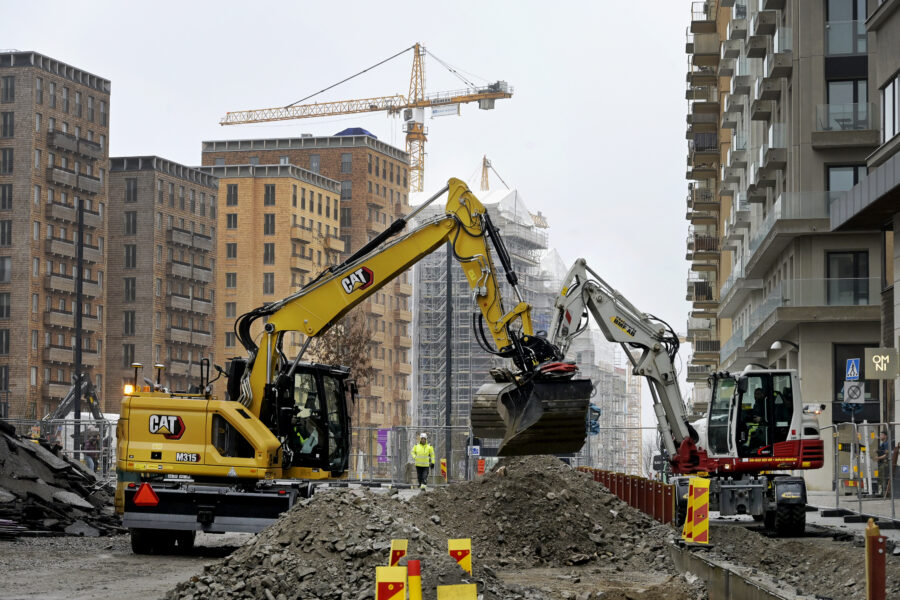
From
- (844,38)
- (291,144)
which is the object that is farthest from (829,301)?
(291,144)

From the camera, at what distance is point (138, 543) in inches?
908

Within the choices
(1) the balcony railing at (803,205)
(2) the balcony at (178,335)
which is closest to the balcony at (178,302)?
(2) the balcony at (178,335)

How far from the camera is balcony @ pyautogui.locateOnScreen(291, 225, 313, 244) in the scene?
146125 millimetres

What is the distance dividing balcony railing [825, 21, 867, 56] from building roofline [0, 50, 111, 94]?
79.1m

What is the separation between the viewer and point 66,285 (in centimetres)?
11656

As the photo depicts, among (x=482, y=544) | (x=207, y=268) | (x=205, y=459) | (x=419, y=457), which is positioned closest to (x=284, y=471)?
(x=205, y=459)

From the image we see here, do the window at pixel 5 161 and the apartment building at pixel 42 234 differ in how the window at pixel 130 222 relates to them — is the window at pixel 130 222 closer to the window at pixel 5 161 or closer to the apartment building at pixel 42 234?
the apartment building at pixel 42 234

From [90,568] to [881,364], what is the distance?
752 inches

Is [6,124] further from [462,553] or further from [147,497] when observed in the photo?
[462,553]

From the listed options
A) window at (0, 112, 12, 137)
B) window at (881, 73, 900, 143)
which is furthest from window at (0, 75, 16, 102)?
window at (881, 73, 900, 143)

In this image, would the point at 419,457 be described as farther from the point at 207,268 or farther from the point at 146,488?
the point at 207,268

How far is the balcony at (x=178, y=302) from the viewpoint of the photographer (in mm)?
130875

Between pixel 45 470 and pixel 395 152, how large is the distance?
141 meters

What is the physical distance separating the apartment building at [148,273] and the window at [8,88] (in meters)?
15.9
